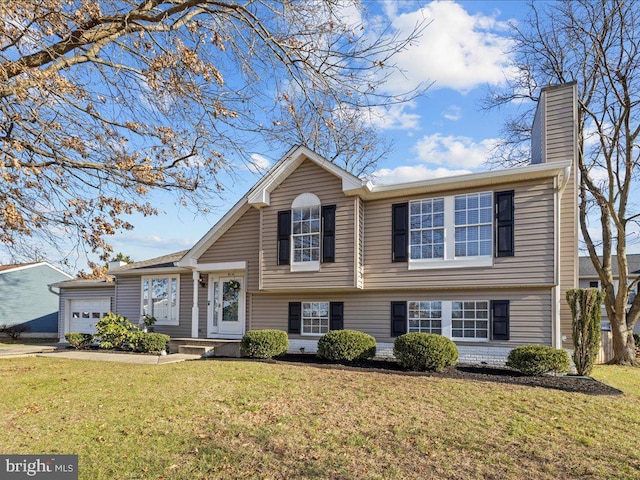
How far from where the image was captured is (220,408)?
7184 millimetres

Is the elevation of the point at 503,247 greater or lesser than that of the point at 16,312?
greater

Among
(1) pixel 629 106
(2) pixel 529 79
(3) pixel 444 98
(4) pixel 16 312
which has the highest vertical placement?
(2) pixel 529 79

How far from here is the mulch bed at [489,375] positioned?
8.66 meters

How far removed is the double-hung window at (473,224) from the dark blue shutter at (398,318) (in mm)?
2219

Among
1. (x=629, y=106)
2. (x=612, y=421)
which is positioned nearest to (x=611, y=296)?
(x=629, y=106)

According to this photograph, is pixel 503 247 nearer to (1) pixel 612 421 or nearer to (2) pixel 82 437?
(1) pixel 612 421

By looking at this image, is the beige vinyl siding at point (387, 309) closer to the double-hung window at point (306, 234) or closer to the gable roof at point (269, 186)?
the double-hung window at point (306, 234)

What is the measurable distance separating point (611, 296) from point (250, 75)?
16.6 meters

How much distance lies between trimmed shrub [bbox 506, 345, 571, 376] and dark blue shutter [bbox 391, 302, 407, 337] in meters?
3.43

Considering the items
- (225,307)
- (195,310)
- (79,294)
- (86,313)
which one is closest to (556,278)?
(225,307)

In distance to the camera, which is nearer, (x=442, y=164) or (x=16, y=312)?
(x=442, y=164)

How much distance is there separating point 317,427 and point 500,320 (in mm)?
6996

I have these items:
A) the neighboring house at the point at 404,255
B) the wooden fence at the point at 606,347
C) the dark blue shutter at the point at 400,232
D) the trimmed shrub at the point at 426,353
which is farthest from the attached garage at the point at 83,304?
the wooden fence at the point at 606,347

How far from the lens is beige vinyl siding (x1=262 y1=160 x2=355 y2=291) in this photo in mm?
12953
